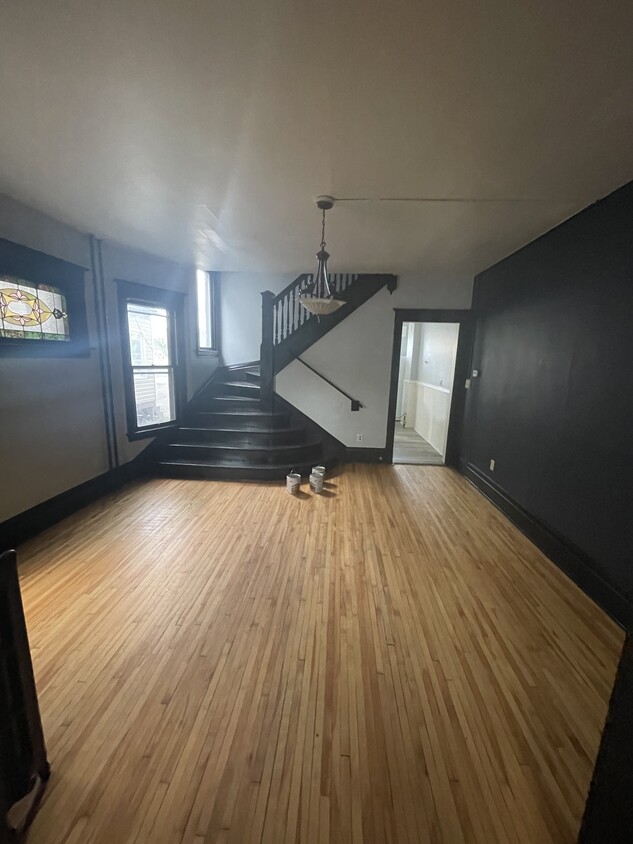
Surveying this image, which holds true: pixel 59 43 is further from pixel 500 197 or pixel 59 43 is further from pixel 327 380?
pixel 327 380

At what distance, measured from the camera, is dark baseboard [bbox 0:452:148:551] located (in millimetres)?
2818

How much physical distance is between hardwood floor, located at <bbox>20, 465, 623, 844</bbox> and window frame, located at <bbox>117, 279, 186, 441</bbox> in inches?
65.8

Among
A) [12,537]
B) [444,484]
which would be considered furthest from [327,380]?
[12,537]

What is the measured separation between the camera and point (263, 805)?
123 cm

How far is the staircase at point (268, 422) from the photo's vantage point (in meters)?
4.57

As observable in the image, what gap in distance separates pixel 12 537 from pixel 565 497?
4479 millimetres

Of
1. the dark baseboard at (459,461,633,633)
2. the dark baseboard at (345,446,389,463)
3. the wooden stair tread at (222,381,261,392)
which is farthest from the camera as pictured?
the wooden stair tread at (222,381,261,392)

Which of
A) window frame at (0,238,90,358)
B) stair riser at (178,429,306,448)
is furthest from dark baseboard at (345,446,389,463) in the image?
window frame at (0,238,90,358)

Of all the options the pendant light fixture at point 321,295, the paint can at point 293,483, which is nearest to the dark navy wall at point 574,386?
the pendant light fixture at point 321,295

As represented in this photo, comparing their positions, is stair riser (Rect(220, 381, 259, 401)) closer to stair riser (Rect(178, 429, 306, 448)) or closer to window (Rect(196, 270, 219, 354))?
window (Rect(196, 270, 219, 354))

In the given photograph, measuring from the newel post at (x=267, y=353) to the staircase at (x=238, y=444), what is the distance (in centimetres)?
23

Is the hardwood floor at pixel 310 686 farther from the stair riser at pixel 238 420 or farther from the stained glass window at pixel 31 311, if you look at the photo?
the stair riser at pixel 238 420

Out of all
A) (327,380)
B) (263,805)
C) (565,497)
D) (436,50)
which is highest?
(436,50)

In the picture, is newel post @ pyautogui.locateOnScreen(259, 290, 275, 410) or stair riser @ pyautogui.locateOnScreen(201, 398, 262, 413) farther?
stair riser @ pyautogui.locateOnScreen(201, 398, 262, 413)
